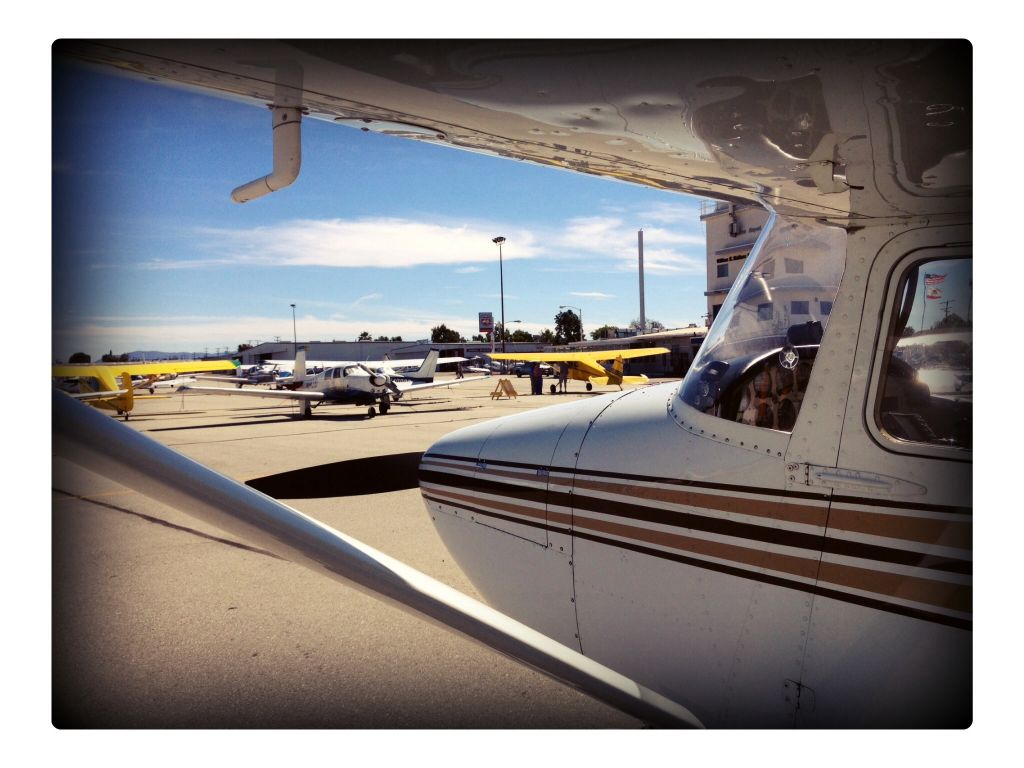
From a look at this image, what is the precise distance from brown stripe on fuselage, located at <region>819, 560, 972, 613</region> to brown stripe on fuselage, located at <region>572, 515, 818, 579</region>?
0.08m

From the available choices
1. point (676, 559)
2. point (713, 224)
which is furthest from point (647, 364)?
point (676, 559)

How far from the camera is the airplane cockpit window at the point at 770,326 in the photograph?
1.84m

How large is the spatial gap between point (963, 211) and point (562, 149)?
3.42ft

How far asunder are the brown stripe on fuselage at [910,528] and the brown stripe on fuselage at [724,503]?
0.07 m

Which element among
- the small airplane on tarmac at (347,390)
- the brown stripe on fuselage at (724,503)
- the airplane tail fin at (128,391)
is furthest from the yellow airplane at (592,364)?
the brown stripe on fuselage at (724,503)

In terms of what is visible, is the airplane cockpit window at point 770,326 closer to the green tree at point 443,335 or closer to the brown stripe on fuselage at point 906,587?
the brown stripe on fuselage at point 906,587

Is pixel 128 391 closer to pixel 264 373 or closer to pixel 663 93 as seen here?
pixel 663 93

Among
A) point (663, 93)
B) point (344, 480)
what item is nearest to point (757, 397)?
point (663, 93)

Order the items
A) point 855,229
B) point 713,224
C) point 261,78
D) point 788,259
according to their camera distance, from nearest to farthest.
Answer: point 261,78, point 855,229, point 788,259, point 713,224

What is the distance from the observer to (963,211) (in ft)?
4.97

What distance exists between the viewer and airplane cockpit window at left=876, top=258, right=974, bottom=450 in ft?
4.99

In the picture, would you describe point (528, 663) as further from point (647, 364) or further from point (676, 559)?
point (647, 364)

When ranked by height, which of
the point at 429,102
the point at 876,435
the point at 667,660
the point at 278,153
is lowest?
the point at 667,660

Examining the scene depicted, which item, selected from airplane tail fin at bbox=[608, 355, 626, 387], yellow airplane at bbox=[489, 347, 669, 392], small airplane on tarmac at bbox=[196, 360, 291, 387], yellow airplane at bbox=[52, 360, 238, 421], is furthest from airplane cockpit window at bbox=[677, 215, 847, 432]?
small airplane on tarmac at bbox=[196, 360, 291, 387]
